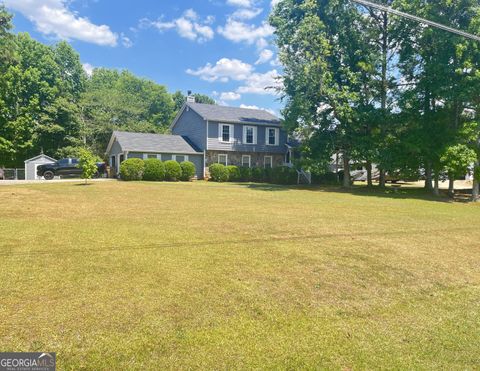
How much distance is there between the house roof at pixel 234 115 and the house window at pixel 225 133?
0.61 m

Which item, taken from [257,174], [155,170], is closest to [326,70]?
[257,174]

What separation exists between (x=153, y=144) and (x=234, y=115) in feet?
28.5

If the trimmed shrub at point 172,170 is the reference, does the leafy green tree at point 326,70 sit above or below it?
above

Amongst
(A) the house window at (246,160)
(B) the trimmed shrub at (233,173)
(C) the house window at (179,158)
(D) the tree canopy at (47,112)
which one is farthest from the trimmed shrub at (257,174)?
(D) the tree canopy at (47,112)

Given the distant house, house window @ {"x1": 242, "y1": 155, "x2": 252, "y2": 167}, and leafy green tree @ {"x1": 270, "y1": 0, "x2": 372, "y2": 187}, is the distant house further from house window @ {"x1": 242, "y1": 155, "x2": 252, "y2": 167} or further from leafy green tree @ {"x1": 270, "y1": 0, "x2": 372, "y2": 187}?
leafy green tree @ {"x1": 270, "y1": 0, "x2": 372, "y2": 187}

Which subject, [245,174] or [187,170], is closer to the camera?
[187,170]

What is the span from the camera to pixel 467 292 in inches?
194

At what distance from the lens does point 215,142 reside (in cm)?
3091

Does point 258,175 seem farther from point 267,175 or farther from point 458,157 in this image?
point 458,157

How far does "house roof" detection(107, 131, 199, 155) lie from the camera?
92.8ft

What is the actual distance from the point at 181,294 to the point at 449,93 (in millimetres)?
19930

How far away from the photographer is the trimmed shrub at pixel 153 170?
2567cm

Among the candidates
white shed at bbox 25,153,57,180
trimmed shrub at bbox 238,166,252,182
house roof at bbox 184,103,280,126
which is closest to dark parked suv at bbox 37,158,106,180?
white shed at bbox 25,153,57,180

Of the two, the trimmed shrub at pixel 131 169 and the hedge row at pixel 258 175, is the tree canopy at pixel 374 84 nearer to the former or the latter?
the hedge row at pixel 258 175
